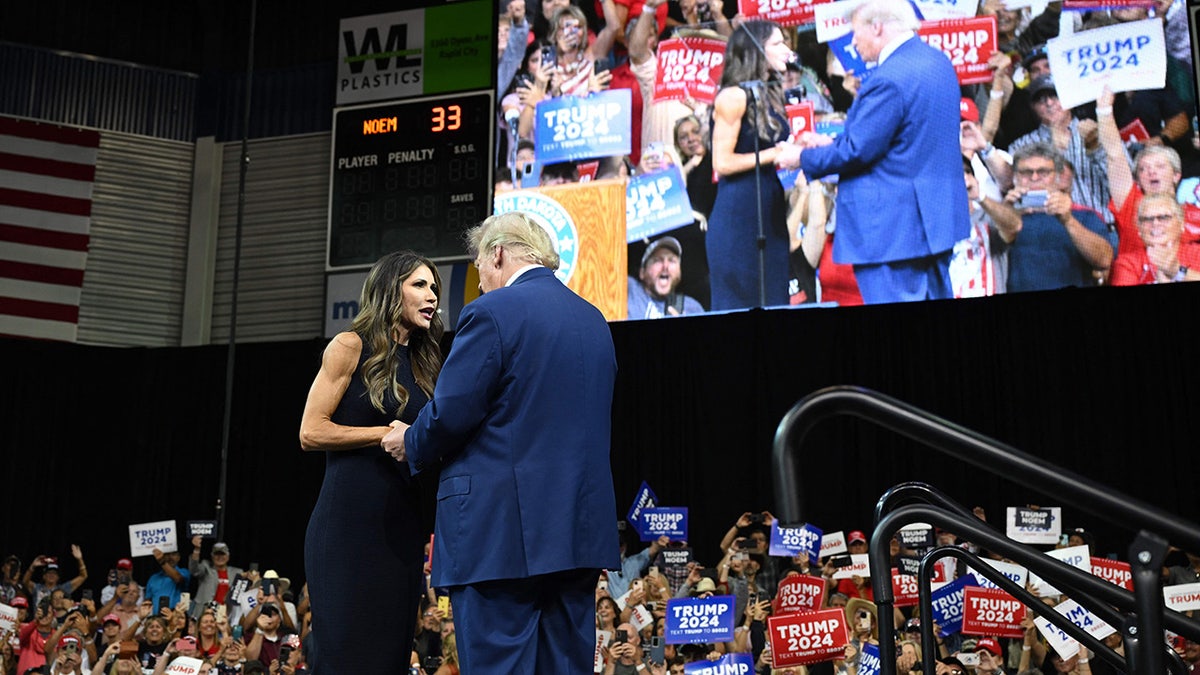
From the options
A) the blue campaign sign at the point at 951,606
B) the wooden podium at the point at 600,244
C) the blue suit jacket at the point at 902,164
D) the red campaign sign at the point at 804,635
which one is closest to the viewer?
the red campaign sign at the point at 804,635

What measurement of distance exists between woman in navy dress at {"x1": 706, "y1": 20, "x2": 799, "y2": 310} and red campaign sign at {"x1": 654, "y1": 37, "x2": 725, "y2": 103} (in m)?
0.09

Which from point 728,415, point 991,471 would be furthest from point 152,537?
point 991,471

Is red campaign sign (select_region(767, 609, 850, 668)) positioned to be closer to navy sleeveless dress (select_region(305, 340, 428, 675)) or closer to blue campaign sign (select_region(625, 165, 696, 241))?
navy sleeveless dress (select_region(305, 340, 428, 675))

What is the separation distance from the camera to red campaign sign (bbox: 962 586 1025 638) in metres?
5.91

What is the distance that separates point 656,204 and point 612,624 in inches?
147

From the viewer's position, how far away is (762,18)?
380 inches

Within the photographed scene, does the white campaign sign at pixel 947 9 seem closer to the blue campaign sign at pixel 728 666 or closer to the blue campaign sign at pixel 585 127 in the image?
Answer: the blue campaign sign at pixel 585 127

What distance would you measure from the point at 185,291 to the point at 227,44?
2.68m

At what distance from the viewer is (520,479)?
248 cm

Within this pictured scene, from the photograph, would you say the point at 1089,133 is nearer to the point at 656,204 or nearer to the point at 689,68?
the point at 689,68

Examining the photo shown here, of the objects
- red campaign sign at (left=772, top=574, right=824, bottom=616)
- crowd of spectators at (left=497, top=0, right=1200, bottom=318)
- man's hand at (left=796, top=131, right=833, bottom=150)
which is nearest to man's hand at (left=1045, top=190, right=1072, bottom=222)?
crowd of spectators at (left=497, top=0, right=1200, bottom=318)

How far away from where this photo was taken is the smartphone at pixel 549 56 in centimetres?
1033

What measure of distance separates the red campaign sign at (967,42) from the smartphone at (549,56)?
302cm

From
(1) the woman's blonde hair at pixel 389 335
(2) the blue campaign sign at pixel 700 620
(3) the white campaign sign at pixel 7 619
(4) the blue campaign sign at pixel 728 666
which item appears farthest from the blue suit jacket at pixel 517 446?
(3) the white campaign sign at pixel 7 619
